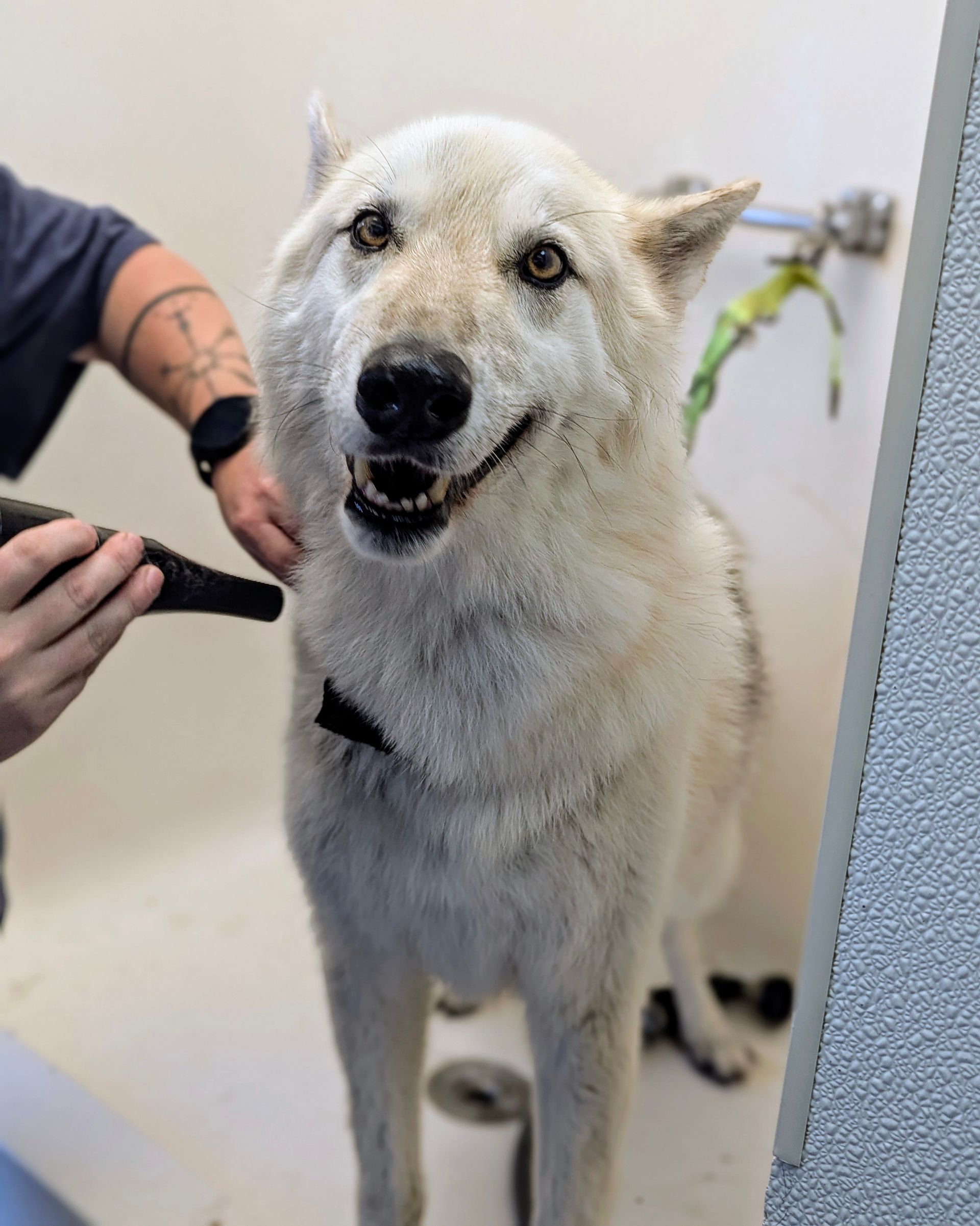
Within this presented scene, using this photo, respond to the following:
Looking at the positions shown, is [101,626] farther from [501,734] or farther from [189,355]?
[189,355]

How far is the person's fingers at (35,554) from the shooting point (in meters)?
0.52

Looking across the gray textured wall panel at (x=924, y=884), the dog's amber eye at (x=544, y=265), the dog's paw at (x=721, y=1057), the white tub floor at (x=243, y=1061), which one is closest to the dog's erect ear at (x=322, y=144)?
the dog's amber eye at (x=544, y=265)

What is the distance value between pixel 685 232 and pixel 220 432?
41 cm

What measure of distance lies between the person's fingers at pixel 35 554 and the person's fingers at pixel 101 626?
0.11 feet

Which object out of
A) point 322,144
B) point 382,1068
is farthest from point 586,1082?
point 322,144

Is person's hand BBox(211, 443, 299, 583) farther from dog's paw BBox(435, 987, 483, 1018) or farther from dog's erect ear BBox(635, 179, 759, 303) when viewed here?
dog's paw BBox(435, 987, 483, 1018)

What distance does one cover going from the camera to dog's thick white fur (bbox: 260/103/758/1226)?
0.57m

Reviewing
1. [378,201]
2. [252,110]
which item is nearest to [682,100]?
[252,110]

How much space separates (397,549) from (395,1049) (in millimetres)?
440

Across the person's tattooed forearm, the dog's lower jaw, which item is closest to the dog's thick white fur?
the dog's lower jaw

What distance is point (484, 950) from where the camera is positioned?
661 mm

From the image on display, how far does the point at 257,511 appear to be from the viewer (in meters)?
0.74

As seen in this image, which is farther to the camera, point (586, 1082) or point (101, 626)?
point (586, 1082)

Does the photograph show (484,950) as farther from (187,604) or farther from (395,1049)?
(187,604)
